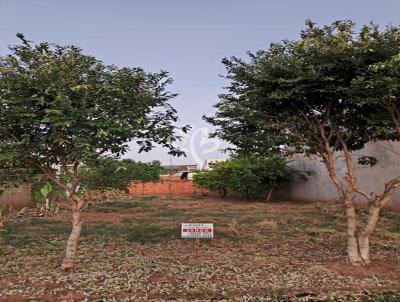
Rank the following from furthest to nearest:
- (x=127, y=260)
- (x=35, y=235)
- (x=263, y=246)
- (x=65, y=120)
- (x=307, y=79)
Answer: (x=35, y=235)
(x=263, y=246)
(x=127, y=260)
(x=307, y=79)
(x=65, y=120)

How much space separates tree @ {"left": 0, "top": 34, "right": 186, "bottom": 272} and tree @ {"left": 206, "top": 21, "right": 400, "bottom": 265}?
5.69 ft

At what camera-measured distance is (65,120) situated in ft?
15.9

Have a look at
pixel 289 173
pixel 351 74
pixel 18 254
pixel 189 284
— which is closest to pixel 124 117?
pixel 189 284

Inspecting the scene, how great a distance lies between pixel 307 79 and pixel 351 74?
27.1 inches

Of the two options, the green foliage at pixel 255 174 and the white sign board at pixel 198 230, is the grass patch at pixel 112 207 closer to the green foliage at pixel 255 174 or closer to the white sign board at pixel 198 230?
the green foliage at pixel 255 174

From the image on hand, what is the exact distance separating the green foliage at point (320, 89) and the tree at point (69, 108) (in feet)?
5.67

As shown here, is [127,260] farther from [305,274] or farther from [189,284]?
[305,274]

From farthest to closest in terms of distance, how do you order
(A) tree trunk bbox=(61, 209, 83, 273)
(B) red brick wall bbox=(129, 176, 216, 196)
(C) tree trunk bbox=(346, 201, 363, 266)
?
(B) red brick wall bbox=(129, 176, 216, 196) < (C) tree trunk bbox=(346, 201, 363, 266) < (A) tree trunk bbox=(61, 209, 83, 273)

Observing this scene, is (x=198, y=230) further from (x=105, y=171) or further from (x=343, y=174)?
(x=343, y=174)

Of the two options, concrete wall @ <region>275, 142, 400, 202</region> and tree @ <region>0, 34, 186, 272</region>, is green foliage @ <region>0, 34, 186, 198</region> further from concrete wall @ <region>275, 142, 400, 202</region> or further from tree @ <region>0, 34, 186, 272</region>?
concrete wall @ <region>275, 142, 400, 202</region>

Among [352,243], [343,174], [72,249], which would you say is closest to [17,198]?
[72,249]

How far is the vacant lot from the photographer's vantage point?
17.1 ft

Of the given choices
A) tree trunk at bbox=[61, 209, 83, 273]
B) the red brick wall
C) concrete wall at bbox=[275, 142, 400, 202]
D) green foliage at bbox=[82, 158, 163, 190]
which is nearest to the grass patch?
concrete wall at bbox=[275, 142, 400, 202]

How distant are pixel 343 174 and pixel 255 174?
5380mm
